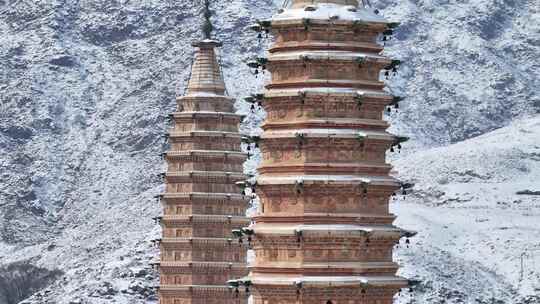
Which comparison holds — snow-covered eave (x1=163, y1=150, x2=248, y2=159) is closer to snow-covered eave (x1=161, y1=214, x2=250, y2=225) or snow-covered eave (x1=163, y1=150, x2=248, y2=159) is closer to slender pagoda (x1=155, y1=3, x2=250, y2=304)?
slender pagoda (x1=155, y1=3, x2=250, y2=304)

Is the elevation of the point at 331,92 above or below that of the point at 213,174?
below

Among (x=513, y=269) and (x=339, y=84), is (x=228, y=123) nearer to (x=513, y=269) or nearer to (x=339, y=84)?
(x=339, y=84)

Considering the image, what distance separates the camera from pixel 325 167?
171 ft

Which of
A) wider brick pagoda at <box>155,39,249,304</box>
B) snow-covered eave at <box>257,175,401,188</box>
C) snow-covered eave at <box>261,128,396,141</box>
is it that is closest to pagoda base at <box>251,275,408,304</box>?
snow-covered eave at <box>257,175,401,188</box>

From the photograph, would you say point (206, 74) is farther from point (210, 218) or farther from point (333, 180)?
point (333, 180)

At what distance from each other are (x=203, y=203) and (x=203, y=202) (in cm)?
4

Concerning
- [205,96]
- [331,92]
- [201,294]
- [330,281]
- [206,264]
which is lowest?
[330,281]

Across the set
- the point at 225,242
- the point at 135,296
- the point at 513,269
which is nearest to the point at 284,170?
the point at 225,242

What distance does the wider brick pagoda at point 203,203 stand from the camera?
89625 millimetres

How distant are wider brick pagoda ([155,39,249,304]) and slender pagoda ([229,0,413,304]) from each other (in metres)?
35.9

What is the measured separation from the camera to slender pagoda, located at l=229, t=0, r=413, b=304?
5172 centimetres

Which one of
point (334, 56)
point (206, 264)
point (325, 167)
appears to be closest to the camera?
point (325, 167)

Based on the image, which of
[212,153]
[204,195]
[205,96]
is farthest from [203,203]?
[205,96]

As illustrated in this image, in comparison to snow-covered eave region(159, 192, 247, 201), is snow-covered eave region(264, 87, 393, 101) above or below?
below
